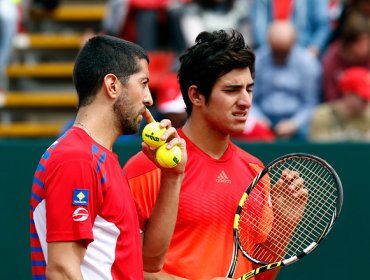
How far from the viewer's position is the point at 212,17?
10.1m

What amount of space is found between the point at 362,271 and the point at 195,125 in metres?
2.78

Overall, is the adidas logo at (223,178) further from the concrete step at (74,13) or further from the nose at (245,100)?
the concrete step at (74,13)

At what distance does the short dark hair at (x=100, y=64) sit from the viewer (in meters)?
4.20

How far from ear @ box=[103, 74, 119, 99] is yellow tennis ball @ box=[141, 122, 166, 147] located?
0.22 meters

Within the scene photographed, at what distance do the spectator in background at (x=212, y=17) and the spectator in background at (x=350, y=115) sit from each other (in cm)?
196

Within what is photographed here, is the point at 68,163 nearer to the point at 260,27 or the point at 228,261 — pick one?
the point at 228,261

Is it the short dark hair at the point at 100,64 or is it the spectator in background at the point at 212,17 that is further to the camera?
the spectator in background at the point at 212,17

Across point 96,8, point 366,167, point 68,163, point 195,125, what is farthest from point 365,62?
point 68,163

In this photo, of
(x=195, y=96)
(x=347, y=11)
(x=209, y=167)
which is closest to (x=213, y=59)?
(x=195, y=96)

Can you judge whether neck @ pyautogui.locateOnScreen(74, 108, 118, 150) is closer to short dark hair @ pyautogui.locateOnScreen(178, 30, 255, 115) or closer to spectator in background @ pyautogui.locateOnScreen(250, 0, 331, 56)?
short dark hair @ pyautogui.locateOnScreen(178, 30, 255, 115)

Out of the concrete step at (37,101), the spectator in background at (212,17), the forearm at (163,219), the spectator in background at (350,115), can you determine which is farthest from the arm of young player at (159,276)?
the concrete step at (37,101)

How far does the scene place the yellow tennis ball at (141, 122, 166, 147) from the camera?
429cm

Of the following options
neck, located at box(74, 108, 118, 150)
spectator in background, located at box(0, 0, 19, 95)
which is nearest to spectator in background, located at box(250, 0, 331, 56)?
spectator in background, located at box(0, 0, 19, 95)

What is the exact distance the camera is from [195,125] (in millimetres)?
4980
